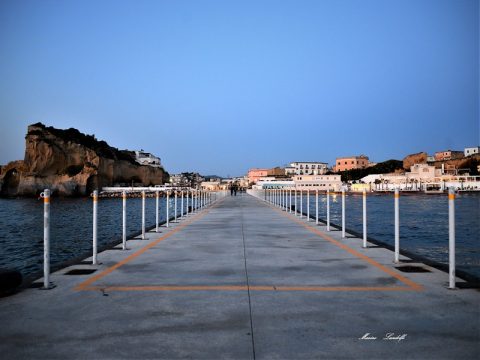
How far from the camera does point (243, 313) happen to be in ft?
15.7

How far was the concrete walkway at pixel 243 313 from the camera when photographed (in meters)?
3.77

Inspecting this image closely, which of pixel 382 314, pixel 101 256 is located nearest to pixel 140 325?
pixel 382 314

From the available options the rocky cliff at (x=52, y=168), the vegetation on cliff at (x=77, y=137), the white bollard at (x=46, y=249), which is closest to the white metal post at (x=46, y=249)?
the white bollard at (x=46, y=249)

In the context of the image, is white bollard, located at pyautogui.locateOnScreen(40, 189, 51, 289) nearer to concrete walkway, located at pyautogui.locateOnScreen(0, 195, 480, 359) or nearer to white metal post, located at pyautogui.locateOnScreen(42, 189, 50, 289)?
white metal post, located at pyautogui.locateOnScreen(42, 189, 50, 289)

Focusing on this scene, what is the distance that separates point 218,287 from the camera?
6082 mm

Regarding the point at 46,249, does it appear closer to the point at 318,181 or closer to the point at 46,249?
the point at 46,249

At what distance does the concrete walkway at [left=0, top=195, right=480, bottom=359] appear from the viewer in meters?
3.77

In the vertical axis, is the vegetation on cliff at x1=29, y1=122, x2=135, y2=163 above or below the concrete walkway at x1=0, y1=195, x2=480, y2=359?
above

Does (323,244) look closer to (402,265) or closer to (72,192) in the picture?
(402,265)

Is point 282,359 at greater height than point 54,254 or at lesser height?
greater

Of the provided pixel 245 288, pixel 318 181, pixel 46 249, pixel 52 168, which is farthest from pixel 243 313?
pixel 318 181

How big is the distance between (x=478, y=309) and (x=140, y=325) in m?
3.94

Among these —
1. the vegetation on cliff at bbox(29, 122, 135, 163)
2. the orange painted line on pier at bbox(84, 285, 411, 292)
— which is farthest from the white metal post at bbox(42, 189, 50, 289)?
the vegetation on cliff at bbox(29, 122, 135, 163)

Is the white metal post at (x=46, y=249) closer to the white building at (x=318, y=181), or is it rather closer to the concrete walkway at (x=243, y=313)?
the concrete walkway at (x=243, y=313)
